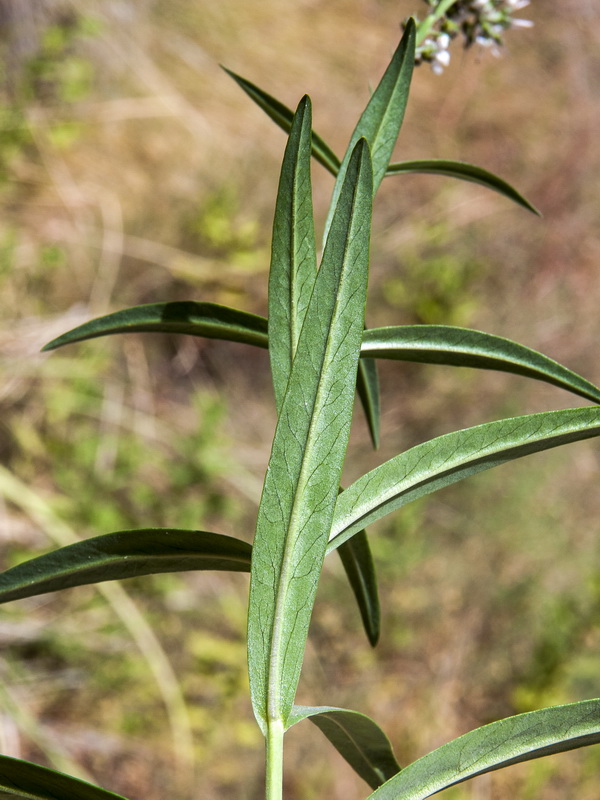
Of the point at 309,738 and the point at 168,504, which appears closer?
the point at 168,504

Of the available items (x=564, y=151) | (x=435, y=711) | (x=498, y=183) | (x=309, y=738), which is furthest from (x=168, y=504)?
(x=564, y=151)

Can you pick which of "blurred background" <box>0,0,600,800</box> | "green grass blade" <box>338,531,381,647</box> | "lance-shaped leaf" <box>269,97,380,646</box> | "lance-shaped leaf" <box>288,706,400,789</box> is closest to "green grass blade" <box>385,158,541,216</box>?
"lance-shaped leaf" <box>269,97,380,646</box>

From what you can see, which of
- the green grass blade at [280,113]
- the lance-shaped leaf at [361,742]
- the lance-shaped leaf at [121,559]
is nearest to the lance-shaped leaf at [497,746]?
the lance-shaped leaf at [361,742]

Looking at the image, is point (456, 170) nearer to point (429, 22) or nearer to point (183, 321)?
point (429, 22)

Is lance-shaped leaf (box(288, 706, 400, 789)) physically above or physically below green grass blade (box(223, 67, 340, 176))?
below

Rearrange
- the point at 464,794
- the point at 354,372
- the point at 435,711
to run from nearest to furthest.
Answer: the point at 354,372
the point at 464,794
the point at 435,711

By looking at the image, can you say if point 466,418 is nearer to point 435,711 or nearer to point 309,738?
point 435,711

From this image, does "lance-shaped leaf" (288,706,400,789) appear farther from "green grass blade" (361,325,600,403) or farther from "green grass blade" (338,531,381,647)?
"green grass blade" (361,325,600,403)

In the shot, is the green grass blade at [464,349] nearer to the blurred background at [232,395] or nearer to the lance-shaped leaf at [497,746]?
the lance-shaped leaf at [497,746]
